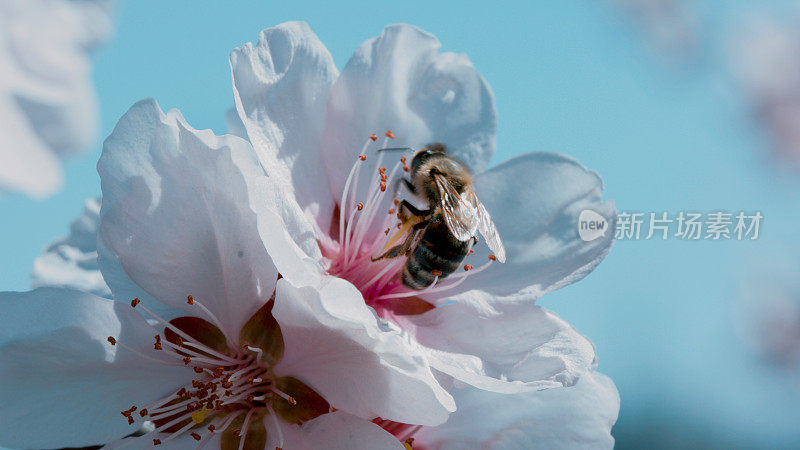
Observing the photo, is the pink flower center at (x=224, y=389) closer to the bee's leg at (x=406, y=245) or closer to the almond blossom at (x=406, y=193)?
the almond blossom at (x=406, y=193)

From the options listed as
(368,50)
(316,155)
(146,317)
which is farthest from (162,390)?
(368,50)

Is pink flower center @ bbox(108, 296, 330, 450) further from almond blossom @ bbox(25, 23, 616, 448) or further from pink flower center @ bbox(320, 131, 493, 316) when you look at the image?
pink flower center @ bbox(320, 131, 493, 316)

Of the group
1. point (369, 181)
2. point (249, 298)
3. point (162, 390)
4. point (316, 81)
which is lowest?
point (162, 390)

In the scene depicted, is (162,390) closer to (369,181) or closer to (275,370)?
(275,370)

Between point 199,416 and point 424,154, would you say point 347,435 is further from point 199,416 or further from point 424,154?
point 424,154

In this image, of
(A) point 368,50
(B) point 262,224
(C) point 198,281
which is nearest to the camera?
(B) point 262,224

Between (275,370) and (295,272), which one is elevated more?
(295,272)

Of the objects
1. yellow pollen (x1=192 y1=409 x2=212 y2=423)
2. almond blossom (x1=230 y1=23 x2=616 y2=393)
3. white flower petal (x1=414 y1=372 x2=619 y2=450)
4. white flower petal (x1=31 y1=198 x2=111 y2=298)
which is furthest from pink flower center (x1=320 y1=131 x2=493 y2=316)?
white flower petal (x1=31 y1=198 x2=111 y2=298)
